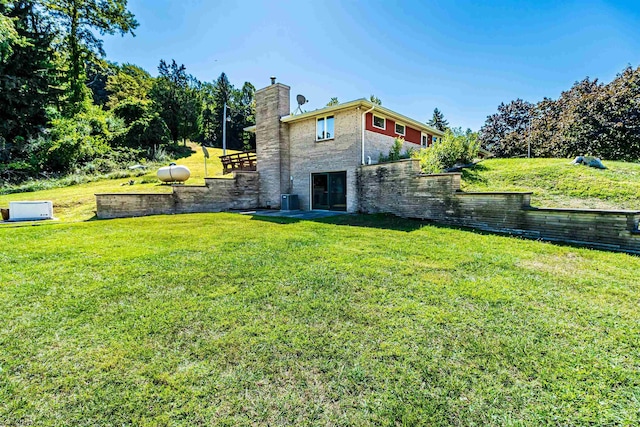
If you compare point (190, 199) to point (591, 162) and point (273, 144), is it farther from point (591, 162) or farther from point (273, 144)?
point (591, 162)

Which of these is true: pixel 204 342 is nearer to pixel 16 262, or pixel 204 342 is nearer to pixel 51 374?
pixel 51 374

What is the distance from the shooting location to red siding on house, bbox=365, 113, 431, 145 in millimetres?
12172

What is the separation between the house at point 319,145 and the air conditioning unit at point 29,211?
8.19 m

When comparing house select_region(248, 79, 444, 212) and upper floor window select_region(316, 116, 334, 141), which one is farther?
upper floor window select_region(316, 116, 334, 141)

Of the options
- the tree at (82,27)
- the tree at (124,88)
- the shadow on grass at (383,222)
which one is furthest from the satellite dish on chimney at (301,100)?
the tree at (124,88)

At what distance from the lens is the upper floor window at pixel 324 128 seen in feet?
41.3

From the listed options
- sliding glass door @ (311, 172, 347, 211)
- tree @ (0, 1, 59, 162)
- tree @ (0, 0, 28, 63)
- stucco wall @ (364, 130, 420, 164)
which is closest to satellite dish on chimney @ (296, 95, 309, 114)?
sliding glass door @ (311, 172, 347, 211)

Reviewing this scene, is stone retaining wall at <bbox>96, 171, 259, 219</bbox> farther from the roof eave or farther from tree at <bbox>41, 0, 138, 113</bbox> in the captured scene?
tree at <bbox>41, 0, 138, 113</bbox>

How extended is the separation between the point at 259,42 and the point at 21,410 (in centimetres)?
1350

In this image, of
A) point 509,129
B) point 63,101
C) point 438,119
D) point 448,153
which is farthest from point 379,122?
point 438,119

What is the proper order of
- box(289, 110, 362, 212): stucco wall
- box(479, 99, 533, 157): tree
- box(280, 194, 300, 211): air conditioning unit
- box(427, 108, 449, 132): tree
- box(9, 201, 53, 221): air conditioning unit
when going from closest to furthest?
box(9, 201, 53, 221): air conditioning unit, box(289, 110, 362, 212): stucco wall, box(280, 194, 300, 211): air conditioning unit, box(479, 99, 533, 157): tree, box(427, 108, 449, 132): tree

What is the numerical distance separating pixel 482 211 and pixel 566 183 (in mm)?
3770

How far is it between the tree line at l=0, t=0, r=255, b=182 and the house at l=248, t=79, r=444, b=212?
11.9m

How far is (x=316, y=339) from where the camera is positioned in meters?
2.64
